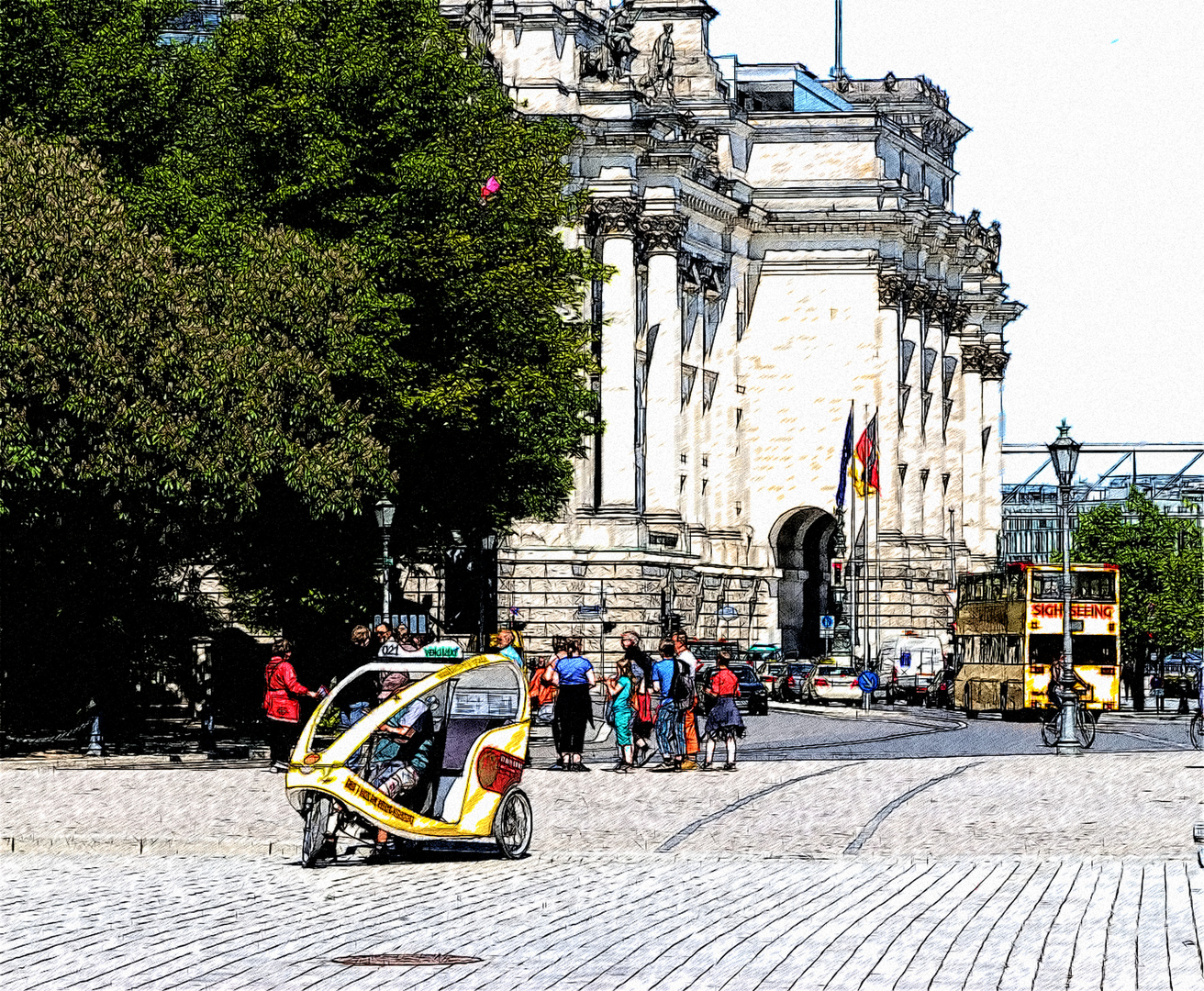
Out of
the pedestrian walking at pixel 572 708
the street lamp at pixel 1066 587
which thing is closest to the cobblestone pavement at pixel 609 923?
the pedestrian walking at pixel 572 708

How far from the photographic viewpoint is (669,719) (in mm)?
36281

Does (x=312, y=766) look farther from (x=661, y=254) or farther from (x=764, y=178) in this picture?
(x=764, y=178)

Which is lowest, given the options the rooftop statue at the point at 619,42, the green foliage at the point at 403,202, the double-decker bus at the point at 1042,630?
the double-decker bus at the point at 1042,630

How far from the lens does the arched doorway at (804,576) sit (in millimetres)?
108250

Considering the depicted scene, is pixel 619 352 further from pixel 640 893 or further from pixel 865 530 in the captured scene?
pixel 640 893

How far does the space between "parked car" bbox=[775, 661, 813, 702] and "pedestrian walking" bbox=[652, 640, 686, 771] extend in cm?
4965

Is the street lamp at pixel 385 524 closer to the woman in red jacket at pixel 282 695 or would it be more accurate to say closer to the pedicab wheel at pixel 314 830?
the woman in red jacket at pixel 282 695

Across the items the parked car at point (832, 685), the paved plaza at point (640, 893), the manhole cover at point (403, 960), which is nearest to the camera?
the paved plaza at point (640, 893)

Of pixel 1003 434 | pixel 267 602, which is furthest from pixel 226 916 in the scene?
pixel 1003 434

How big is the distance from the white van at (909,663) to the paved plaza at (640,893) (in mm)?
57177

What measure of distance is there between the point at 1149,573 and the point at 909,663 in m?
16.6

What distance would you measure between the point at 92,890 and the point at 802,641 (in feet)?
308

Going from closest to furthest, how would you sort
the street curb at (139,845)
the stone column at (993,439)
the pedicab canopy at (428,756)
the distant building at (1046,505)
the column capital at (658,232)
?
the pedicab canopy at (428,756)
the street curb at (139,845)
the column capital at (658,232)
the stone column at (993,439)
the distant building at (1046,505)

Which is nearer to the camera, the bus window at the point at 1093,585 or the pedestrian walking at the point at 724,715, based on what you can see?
the pedestrian walking at the point at 724,715
